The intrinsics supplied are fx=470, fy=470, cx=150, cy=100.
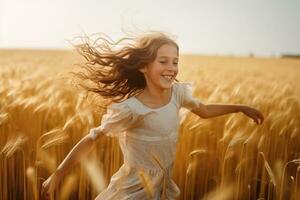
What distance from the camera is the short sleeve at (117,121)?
1337 mm

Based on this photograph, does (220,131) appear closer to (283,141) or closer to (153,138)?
(283,141)

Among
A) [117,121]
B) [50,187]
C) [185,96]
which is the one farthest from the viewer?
[185,96]

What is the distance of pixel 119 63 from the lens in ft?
4.79

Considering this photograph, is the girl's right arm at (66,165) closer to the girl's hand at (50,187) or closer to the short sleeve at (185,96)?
the girl's hand at (50,187)

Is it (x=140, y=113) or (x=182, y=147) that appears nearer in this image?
(x=140, y=113)

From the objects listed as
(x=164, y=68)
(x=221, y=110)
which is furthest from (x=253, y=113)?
(x=164, y=68)

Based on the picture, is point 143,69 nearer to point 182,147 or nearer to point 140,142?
point 140,142

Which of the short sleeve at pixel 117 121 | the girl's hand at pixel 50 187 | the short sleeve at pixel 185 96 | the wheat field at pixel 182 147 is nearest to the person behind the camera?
the girl's hand at pixel 50 187

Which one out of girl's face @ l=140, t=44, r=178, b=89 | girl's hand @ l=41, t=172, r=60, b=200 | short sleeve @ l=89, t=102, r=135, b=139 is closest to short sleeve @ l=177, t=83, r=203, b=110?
girl's face @ l=140, t=44, r=178, b=89

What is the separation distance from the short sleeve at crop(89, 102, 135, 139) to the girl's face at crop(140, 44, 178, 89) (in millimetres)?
120

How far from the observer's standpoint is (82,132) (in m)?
1.92

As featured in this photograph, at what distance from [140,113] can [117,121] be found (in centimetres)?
7

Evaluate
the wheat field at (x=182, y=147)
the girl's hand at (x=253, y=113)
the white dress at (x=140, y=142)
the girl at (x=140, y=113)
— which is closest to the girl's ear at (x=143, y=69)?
the girl at (x=140, y=113)

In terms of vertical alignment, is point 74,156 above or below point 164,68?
below
